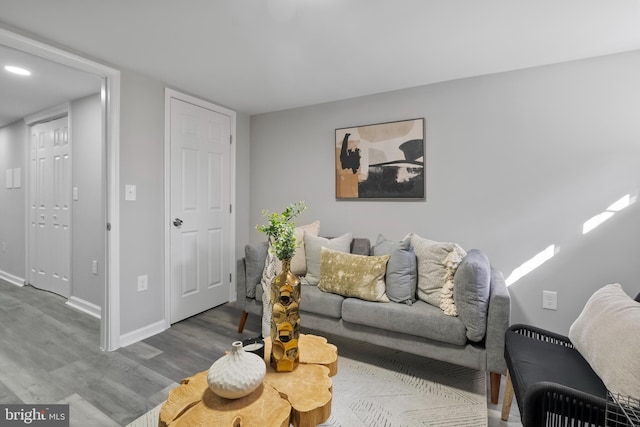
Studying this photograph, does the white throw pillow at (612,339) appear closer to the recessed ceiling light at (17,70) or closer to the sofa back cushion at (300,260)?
the sofa back cushion at (300,260)

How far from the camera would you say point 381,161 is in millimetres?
2912

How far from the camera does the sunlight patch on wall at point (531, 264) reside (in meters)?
2.29

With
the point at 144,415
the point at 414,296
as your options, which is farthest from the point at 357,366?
the point at 144,415

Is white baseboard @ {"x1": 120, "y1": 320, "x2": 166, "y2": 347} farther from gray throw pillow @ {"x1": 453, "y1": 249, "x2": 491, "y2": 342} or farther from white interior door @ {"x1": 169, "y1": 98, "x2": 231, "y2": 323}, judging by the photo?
gray throw pillow @ {"x1": 453, "y1": 249, "x2": 491, "y2": 342}

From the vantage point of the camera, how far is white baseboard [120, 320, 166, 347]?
8.02ft

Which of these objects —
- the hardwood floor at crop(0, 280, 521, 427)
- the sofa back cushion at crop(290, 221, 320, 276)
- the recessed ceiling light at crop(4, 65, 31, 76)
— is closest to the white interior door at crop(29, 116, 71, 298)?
the hardwood floor at crop(0, 280, 521, 427)

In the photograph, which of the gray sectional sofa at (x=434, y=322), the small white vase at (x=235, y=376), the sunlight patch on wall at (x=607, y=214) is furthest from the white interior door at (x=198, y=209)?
the sunlight patch on wall at (x=607, y=214)

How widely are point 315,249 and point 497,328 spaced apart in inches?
56.6

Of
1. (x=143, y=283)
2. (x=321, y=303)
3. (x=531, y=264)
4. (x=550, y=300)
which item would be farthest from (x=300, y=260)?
(x=550, y=300)

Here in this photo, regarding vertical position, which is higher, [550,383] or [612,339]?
[612,339]

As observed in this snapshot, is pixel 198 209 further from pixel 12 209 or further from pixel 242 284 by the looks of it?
pixel 12 209

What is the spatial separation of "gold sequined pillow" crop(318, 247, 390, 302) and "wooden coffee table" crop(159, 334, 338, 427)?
38.9 inches

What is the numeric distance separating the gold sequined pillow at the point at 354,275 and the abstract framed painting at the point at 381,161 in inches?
32.3

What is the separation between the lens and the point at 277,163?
139 inches
